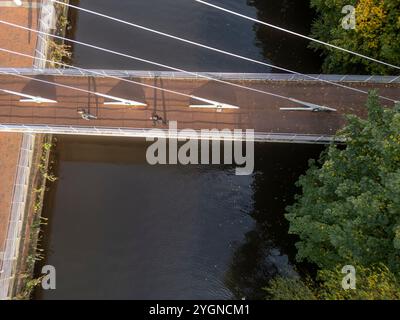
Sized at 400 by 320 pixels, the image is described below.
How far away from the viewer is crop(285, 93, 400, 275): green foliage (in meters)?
16.2

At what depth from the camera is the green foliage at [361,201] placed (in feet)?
53.3

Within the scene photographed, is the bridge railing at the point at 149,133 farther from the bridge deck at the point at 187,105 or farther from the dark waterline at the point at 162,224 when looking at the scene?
the dark waterline at the point at 162,224

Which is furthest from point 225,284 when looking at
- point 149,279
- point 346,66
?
point 346,66

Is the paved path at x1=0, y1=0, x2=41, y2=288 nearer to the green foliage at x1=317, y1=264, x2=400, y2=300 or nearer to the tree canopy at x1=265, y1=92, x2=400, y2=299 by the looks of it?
the tree canopy at x1=265, y1=92, x2=400, y2=299

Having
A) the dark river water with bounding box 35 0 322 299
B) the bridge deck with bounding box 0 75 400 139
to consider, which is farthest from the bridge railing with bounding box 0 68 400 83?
the dark river water with bounding box 35 0 322 299

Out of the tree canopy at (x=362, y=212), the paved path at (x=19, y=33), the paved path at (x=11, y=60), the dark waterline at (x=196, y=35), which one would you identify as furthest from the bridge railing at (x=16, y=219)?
the tree canopy at (x=362, y=212)

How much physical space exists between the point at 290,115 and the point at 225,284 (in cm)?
1067

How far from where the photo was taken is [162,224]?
25.3 meters

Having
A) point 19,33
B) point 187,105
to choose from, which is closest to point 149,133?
point 187,105

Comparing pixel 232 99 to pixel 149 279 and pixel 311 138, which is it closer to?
pixel 311 138

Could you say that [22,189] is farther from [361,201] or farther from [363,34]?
[363,34]

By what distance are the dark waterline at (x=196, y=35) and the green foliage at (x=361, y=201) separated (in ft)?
34.9

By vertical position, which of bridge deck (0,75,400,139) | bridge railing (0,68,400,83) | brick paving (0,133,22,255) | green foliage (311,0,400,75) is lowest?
brick paving (0,133,22,255)

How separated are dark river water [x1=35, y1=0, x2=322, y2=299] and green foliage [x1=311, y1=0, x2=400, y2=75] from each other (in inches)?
219
